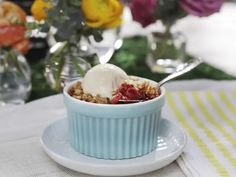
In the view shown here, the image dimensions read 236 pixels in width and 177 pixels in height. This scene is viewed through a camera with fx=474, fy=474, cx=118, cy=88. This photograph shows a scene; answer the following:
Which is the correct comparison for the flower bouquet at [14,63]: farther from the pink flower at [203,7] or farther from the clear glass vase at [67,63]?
the pink flower at [203,7]

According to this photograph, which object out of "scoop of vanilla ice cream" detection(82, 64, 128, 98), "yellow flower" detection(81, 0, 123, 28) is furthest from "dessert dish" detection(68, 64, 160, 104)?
"yellow flower" detection(81, 0, 123, 28)

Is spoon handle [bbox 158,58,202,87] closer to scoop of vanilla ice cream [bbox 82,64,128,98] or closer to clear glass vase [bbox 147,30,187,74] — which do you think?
scoop of vanilla ice cream [bbox 82,64,128,98]

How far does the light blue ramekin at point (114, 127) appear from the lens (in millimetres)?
511

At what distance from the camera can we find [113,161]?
20.4 inches

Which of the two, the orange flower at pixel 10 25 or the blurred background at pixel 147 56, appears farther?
the blurred background at pixel 147 56

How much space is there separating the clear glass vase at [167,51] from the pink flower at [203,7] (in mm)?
115

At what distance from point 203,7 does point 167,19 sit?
10 centimetres

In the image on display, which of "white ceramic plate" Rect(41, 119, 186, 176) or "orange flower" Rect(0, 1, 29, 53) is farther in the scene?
"orange flower" Rect(0, 1, 29, 53)

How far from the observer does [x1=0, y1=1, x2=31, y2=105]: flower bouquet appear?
0.73m

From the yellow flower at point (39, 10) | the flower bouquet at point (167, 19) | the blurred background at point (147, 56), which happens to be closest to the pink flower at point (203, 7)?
the flower bouquet at point (167, 19)

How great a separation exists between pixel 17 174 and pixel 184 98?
32 cm

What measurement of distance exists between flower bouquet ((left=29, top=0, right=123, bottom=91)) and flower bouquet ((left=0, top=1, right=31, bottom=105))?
3 cm

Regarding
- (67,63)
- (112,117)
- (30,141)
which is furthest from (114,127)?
(67,63)

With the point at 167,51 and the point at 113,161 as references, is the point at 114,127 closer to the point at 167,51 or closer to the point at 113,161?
the point at 113,161
